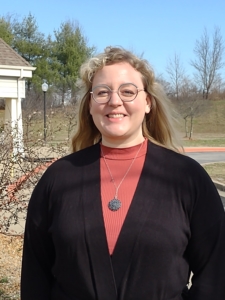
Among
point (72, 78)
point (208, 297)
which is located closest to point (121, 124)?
point (208, 297)

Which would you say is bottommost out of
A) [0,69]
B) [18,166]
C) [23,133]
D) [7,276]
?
[7,276]

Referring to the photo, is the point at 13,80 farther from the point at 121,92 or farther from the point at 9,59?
the point at 121,92

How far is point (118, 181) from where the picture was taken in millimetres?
2023

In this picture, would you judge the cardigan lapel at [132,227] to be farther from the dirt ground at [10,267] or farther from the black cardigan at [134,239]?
the dirt ground at [10,267]

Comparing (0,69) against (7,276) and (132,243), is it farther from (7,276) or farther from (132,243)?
(132,243)

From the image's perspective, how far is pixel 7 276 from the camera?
500cm

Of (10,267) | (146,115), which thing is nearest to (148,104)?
(146,115)

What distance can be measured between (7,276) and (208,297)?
347 centimetres

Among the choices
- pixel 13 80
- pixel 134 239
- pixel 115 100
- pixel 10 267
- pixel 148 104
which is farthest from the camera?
pixel 13 80

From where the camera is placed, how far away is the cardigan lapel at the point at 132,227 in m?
1.84

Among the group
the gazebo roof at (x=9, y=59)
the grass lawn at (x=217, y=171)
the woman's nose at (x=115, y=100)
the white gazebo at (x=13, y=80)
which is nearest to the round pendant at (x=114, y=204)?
the woman's nose at (x=115, y=100)

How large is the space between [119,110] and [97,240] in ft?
1.80

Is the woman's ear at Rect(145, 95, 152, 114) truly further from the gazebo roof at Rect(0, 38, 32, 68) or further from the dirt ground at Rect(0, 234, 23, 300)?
the gazebo roof at Rect(0, 38, 32, 68)

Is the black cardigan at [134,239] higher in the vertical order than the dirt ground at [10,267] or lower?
higher
